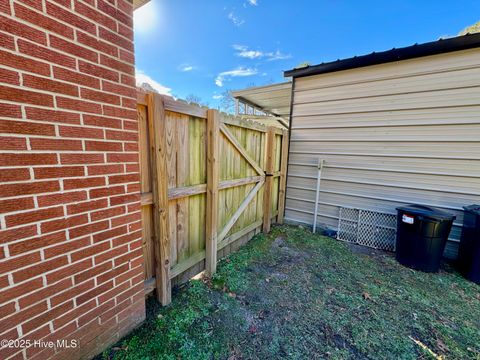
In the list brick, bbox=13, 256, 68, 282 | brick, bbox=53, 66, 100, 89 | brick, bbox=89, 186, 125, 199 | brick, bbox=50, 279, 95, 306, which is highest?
brick, bbox=53, 66, 100, 89

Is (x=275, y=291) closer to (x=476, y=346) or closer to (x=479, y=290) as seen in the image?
(x=476, y=346)

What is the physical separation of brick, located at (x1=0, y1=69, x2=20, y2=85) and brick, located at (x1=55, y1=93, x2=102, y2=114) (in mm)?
165

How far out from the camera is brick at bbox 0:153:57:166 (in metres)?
0.92

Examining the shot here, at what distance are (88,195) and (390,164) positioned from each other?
438cm

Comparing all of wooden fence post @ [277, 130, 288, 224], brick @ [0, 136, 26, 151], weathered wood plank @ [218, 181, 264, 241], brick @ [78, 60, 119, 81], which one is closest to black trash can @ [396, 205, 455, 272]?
wooden fence post @ [277, 130, 288, 224]

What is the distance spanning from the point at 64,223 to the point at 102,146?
1.73 feet

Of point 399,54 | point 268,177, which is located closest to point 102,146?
point 268,177

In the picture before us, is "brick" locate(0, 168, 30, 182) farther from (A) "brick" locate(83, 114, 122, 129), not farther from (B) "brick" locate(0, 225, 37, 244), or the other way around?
(A) "brick" locate(83, 114, 122, 129)

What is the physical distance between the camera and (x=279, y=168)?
432cm

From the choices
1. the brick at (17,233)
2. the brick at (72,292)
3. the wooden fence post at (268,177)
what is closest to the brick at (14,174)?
the brick at (17,233)

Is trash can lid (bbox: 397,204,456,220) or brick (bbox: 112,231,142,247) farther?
trash can lid (bbox: 397,204,456,220)

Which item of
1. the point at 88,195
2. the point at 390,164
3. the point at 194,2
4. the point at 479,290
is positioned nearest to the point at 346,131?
the point at 390,164

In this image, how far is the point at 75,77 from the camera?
113 cm

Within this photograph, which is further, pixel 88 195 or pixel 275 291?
pixel 275 291
